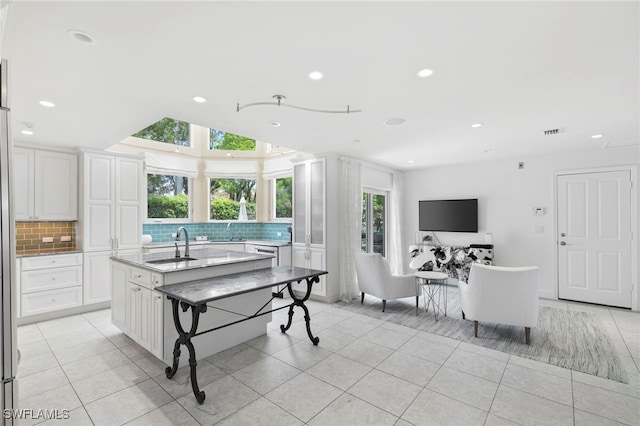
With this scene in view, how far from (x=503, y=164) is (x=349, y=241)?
10.4 feet

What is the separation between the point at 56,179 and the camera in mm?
4281

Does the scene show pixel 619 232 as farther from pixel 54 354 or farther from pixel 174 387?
pixel 54 354

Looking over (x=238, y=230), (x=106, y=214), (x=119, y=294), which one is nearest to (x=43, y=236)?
(x=106, y=214)

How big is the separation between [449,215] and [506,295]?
112 inches

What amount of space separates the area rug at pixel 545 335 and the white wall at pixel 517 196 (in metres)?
1.06

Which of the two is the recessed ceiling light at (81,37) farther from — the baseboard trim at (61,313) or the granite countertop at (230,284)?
the baseboard trim at (61,313)

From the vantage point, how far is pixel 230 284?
8.59 ft

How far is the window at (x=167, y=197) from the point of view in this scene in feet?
18.4

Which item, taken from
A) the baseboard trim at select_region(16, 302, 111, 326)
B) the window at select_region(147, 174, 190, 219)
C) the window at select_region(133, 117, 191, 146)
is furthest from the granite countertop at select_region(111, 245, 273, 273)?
the window at select_region(133, 117, 191, 146)

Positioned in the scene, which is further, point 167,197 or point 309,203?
point 167,197

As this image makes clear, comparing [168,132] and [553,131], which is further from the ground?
[168,132]

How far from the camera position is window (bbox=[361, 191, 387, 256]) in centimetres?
627

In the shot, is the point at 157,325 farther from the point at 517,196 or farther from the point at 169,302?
the point at 517,196

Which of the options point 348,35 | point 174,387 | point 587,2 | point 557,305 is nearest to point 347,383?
point 174,387
